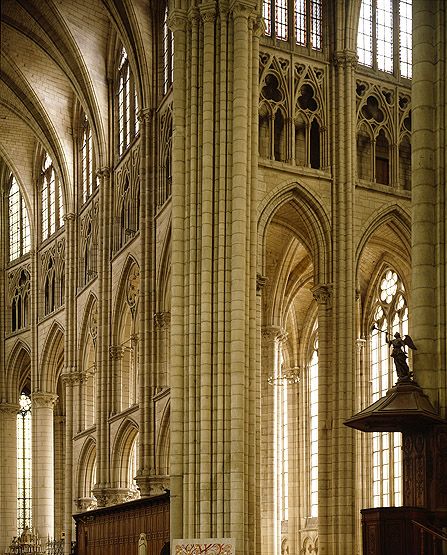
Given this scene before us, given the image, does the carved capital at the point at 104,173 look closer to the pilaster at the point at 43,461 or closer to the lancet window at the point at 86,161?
the lancet window at the point at 86,161

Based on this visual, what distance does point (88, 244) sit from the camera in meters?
42.3

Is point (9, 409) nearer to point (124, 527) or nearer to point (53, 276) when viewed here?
point (53, 276)

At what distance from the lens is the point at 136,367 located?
125 ft

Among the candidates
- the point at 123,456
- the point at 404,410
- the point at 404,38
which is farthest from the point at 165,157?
the point at 404,410

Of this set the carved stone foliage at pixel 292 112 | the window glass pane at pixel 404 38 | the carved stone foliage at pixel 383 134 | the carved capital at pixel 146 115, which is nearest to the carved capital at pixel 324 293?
the carved stone foliage at pixel 292 112

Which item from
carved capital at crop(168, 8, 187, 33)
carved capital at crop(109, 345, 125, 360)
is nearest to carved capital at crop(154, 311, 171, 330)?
carved capital at crop(109, 345, 125, 360)

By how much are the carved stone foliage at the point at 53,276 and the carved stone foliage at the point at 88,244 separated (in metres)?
2.18

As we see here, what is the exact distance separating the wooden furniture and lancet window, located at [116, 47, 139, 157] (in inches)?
470

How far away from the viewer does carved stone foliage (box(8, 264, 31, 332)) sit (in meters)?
48.9

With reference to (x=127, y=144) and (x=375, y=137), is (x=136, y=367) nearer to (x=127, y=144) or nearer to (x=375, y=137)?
(x=127, y=144)

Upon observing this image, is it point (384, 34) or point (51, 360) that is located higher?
point (384, 34)

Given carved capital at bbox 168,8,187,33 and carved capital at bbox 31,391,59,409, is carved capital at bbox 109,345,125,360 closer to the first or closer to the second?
carved capital at bbox 31,391,59,409

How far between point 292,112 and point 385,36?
167 inches

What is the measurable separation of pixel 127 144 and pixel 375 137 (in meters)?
10.0
